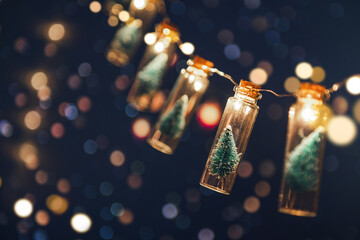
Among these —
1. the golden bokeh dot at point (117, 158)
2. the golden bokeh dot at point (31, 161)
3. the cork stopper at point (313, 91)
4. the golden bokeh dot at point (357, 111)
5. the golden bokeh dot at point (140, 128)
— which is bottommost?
the golden bokeh dot at point (31, 161)

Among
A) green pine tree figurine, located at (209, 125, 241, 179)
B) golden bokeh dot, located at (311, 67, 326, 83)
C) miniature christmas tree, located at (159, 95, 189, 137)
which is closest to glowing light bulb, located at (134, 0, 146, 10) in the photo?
miniature christmas tree, located at (159, 95, 189, 137)

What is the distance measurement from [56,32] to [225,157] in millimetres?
1337

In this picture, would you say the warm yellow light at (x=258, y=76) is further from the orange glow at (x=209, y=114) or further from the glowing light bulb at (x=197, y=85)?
the glowing light bulb at (x=197, y=85)

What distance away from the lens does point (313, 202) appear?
2.73 ft

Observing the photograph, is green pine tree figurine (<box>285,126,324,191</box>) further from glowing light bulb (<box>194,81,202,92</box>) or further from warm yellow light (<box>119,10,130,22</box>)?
warm yellow light (<box>119,10,130,22</box>)

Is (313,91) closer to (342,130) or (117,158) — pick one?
(342,130)

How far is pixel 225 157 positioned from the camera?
90 centimetres

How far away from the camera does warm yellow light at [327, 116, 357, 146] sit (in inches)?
58.0

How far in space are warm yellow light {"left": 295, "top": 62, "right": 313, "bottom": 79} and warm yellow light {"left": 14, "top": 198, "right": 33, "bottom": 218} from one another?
1619 mm

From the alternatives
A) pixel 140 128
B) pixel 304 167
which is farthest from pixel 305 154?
Result: pixel 140 128

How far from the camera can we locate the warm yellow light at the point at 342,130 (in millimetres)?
1474

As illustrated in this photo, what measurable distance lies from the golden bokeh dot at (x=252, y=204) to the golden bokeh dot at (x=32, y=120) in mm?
1235

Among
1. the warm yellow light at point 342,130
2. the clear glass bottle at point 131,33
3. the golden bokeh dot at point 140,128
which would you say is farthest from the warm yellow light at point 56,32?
the warm yellow light at point 342,130

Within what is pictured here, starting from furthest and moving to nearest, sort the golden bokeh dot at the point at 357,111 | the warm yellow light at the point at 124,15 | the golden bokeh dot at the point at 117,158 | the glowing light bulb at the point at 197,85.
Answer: the golden bokeh dot at the point at 117,158
the golden bokeh dot at the point at 357,111
the warm yellow light at the point at 124,15
the glowing light bulb at the point at 197,85
